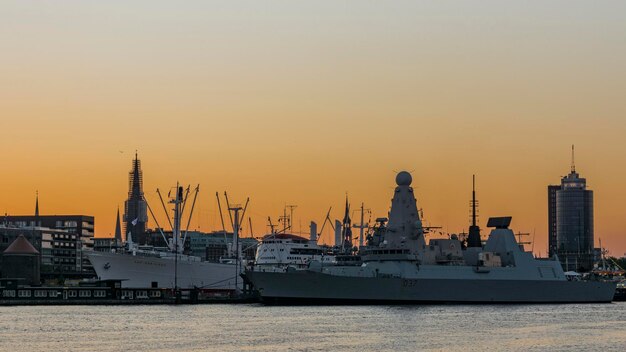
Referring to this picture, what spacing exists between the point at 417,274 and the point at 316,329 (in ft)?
106

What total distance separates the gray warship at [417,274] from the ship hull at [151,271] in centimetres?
3096

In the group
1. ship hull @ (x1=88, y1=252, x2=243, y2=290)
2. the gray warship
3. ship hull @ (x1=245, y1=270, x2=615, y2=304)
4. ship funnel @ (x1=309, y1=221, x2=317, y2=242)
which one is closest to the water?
ship hull @ (x1=245, y1=270, x2=615, y2=304)

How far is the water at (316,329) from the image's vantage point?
3189 inches

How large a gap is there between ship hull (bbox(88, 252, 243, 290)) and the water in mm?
35376

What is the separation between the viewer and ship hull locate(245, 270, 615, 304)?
12244 cm

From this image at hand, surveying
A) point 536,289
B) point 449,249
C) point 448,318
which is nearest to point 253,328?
point 448,318

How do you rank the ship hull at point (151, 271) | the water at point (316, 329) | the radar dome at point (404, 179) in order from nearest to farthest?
the water at point (316, 329)
the radar dome at point (404, 179)
the ship hull at point (151, 271)

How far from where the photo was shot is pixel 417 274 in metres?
123

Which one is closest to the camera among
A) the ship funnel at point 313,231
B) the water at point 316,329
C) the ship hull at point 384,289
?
the water at point 316,329

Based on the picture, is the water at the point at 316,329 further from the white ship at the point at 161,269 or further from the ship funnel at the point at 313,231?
the ship funnel at the point at 313,231

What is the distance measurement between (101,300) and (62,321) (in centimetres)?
3502

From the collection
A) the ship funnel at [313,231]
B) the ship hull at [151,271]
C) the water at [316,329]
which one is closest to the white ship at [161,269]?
the ship hull at [151,271]

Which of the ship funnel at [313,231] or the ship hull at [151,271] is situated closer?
the ship hull at [151,271]

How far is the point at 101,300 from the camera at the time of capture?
13912 cm
